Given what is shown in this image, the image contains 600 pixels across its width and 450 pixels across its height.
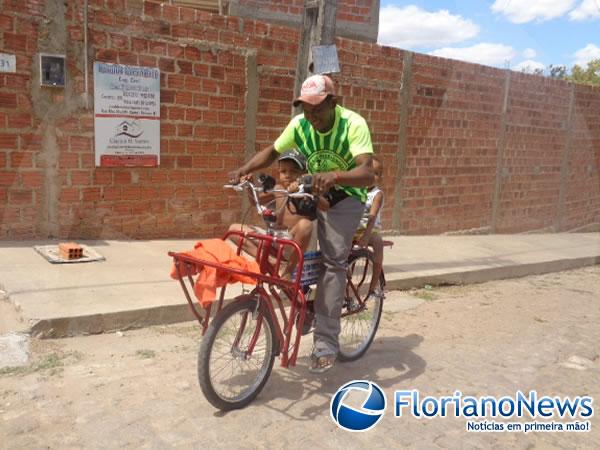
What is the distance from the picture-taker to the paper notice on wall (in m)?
6.04

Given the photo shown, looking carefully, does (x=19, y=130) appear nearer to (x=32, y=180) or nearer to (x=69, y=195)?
(x=32, y=180)

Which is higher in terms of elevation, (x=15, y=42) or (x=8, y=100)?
(x=15, y=42)

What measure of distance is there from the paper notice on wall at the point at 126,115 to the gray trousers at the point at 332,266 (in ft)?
11.1

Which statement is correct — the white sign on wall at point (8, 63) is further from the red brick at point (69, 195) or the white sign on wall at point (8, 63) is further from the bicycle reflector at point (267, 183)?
the bicycle reflector at point (267, 183)

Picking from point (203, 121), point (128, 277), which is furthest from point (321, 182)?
point (203, 121)

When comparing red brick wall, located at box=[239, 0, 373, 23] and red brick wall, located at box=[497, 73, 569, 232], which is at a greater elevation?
red brick wall, located at box=[239, 0, 373, 23]

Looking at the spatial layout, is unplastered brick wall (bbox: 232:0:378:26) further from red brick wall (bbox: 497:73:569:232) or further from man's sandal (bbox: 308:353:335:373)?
man's sandal (bbox: 308:353:335:373)

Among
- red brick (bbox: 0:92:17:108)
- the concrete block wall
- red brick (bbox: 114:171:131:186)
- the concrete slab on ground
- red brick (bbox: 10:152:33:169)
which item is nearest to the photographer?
the concrete slab on ground

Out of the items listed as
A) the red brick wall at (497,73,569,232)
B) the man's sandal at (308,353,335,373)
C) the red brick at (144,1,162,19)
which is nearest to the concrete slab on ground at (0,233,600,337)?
the man's sandal at (308,353,335,373)

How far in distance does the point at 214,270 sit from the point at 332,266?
2.78 feet

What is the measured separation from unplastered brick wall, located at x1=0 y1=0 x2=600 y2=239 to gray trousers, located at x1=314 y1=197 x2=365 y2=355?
11.3 ft

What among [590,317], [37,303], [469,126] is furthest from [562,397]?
[469,126]

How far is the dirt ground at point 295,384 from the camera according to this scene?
3033 mm

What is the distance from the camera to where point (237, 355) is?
338 centimetres
